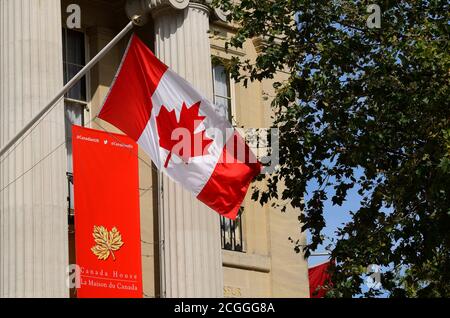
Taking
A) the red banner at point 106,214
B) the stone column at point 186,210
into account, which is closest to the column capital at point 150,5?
the stone column at point 186,210

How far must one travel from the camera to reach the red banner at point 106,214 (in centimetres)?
2866

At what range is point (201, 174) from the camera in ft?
84.1

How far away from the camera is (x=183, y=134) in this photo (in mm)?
25812

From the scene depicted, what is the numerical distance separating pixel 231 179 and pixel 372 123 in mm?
3218

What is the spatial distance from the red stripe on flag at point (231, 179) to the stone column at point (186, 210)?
4.72 meters

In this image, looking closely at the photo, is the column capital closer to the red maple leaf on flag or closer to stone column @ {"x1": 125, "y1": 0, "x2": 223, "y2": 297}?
stone column @ {"x1": 125, "y1": 0, "x2": 223, "y2": 297}

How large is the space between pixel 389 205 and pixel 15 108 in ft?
23.4

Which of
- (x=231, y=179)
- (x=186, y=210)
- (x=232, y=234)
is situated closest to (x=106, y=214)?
(x=186, y=210)

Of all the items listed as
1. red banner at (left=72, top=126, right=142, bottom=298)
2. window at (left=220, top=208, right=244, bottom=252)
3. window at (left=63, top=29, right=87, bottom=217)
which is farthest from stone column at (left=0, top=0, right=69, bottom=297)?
window at (left=220, top=208, right=244, bottom=252)

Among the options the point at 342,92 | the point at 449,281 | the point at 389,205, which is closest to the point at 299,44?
the point at 342,92

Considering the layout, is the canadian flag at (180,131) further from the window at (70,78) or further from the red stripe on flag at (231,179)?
the window at (70,78)

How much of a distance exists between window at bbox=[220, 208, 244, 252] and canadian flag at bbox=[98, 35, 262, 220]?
835 centimetres

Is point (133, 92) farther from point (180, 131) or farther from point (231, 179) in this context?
point (231, 179)

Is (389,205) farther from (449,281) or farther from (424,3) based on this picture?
(424,3)
